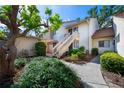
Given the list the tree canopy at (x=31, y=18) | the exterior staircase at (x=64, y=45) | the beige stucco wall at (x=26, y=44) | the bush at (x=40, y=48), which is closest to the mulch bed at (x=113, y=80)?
the tree canopy at (x=31, y=18)

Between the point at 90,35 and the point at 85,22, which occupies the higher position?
the point at 85,22

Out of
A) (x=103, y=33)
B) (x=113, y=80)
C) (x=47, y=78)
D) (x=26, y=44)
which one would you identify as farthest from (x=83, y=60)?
(x=47, y=78)

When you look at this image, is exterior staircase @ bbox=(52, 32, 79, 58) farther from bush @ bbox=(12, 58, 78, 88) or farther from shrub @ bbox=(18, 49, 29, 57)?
bush @ bbox=(12, 58, 78, 88)

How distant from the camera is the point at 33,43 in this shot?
1004 cm

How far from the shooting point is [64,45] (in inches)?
426

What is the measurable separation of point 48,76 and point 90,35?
7796 millimetres

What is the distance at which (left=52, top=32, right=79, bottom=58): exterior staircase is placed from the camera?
966 cm

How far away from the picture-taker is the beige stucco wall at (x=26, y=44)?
27.9 feet

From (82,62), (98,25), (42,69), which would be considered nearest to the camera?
(42,69)

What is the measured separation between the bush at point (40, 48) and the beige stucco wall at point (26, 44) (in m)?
0.24

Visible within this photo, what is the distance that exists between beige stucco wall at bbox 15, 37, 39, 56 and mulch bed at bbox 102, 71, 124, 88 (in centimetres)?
433
